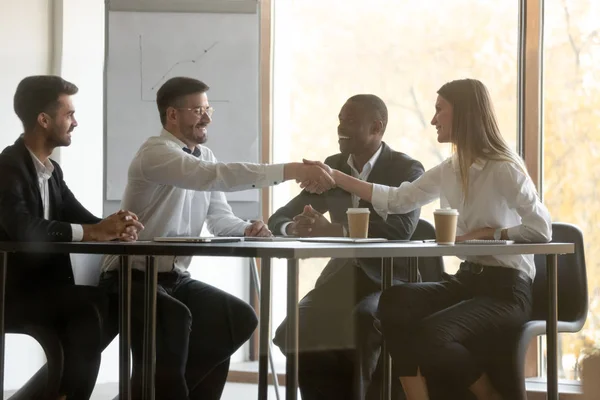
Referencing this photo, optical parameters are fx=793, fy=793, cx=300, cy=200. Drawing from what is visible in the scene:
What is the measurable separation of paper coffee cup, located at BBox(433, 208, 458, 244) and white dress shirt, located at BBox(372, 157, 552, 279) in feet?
0.72

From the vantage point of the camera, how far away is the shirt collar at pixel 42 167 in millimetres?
2545

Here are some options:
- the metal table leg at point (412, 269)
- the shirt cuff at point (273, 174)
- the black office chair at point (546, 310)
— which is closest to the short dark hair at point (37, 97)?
the shirt cuff at point (273, 174)

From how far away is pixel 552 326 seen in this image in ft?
7.64

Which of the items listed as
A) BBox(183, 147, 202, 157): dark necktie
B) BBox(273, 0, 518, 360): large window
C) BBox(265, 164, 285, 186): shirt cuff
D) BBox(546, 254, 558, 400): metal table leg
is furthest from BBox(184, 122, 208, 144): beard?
BBox(546, 254, 558, 400): metal table leg

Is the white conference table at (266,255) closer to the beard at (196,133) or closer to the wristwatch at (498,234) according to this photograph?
the wristwatch at (498,234)

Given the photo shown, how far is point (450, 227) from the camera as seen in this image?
2182mm

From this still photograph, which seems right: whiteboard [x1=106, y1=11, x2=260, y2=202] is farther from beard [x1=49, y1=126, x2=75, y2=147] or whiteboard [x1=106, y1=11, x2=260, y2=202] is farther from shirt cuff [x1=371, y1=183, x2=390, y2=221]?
shirt cuff [x1=371, y1=183, x2=390, y2=221]

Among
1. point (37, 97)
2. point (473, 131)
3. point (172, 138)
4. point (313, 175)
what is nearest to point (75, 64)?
point (37, 97)

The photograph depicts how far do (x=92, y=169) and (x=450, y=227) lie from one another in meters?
1.95

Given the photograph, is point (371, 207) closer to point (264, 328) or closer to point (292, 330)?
point (264, 328)

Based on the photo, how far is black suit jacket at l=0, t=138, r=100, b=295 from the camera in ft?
7.50

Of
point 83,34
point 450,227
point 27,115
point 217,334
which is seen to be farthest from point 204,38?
point 450,227

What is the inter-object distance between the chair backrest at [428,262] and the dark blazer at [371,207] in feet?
0.16

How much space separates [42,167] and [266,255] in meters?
1.06
